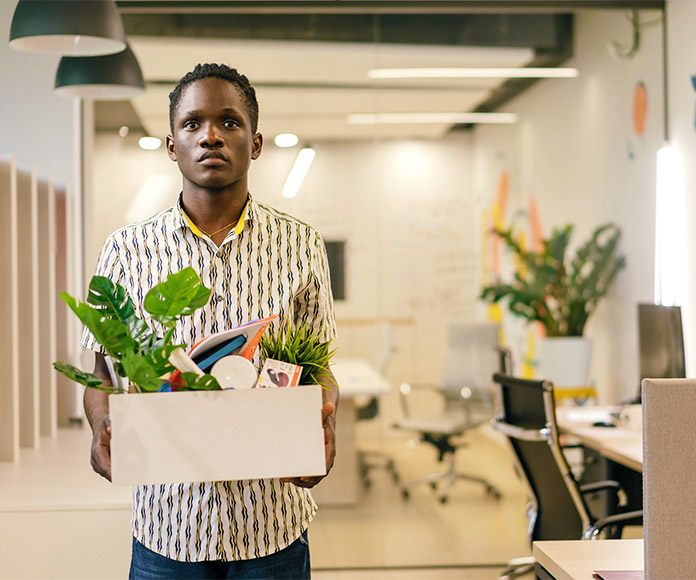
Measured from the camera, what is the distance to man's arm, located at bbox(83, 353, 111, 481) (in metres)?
1.28

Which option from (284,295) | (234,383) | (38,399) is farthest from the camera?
→ (38,399)

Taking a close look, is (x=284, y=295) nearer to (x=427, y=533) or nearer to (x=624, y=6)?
(x=427, y=533)

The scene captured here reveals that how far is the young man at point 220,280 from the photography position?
1428 millimetres

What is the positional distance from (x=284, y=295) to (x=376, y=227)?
285 cm

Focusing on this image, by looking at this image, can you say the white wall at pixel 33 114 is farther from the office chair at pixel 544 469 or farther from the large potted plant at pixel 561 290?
the large potted plant at pixel 561 290

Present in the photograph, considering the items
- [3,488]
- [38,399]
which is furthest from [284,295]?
[38,399]

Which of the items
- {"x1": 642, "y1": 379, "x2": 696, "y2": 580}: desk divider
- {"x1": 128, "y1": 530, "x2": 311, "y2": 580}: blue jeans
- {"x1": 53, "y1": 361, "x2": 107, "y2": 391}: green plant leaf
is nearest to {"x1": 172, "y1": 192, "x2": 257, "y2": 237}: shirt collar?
{"x1": 53, "y1": 361, "x2": 107, "y2": 391}: green plant leaf

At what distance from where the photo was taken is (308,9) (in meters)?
4.14

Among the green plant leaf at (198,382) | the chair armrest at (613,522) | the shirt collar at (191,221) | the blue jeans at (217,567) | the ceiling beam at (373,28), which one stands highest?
the ceiling beam at (373,28)

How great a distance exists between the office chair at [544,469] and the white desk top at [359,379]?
118 centimetres

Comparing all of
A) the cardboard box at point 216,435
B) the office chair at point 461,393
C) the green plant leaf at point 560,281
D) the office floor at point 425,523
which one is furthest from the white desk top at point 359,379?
the cardboard box at point 216,435

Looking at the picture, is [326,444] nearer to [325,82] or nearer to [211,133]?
[211,133]

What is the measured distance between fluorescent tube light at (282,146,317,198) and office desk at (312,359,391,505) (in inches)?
34.9

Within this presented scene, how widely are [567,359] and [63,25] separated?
2.95 m
